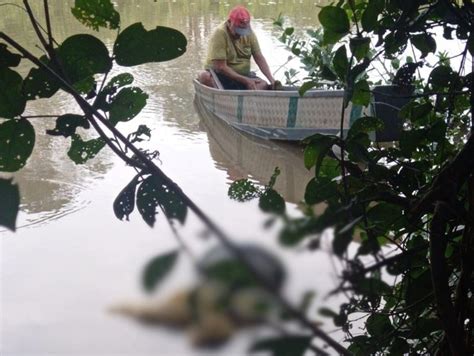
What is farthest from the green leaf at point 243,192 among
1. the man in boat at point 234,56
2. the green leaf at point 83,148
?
the man in boat at point 234,56

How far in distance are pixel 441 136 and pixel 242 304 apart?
0.49 m

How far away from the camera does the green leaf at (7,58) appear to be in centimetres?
46

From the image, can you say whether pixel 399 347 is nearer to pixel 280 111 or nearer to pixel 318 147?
pixel 318 147

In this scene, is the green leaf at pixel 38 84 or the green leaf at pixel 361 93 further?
the green leaf at pixel 361 93

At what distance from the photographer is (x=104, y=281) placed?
375 mm

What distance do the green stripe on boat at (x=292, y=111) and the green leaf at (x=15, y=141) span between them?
336 cm

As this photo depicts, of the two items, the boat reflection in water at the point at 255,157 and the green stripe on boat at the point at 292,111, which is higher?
the green stripe on boat at the point at 292,111

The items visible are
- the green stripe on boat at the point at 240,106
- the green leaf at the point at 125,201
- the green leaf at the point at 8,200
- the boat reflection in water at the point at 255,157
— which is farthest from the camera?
the green stripe on boat at the point at 240,106

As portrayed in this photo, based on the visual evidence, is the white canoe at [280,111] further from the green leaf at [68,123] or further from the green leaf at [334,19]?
the green leaf at [68,123]

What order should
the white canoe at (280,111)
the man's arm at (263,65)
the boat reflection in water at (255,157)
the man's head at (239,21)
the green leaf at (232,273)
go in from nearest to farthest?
the green leaf at (232,273), the white canoe at (280,111), the boat reflection in water at (255,157), the man's head at (239,21), the man's arm at (263,65)

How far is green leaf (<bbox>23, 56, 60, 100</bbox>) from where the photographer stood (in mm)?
486

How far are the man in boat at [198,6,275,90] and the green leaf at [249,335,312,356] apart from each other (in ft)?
13.0

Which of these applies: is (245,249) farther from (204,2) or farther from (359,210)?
(204,2)

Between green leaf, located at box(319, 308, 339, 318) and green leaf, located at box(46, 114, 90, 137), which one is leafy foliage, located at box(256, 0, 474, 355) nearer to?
green leaf, located at box(319, 308, 339, 318)
